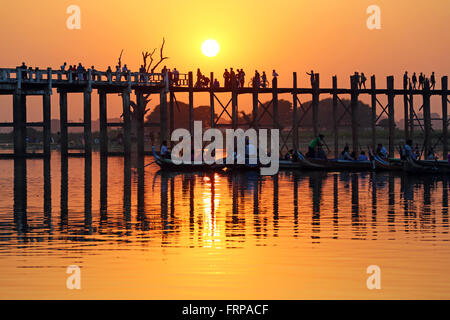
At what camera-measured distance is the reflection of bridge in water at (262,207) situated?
2081 cm

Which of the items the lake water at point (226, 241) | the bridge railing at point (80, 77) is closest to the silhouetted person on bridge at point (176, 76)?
the bridge railing at point (80, 77)

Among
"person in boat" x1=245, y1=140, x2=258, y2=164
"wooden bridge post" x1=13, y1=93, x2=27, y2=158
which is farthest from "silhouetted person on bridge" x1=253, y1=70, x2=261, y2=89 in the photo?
"wooden bridge post" x1=13, y1=93, x2=27, y2=158

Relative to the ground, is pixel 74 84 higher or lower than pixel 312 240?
higher

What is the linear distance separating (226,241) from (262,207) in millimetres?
7554

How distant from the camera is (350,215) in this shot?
2397 cm

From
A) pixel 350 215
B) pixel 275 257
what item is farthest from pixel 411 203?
pixel 275 257

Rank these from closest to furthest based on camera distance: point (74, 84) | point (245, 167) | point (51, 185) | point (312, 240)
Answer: point (312, 240), point (51, 185), point (245, 167), point (74, 84)

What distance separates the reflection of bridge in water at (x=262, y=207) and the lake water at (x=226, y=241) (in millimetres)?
48

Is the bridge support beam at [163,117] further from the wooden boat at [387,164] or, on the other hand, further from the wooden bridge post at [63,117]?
the wooden boat at [387,164]

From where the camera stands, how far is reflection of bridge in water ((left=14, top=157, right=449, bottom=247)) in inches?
819

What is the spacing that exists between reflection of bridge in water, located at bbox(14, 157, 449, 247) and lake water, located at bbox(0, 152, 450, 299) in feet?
0.16

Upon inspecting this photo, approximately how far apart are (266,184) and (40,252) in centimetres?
1998

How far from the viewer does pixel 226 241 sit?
62.4ft
